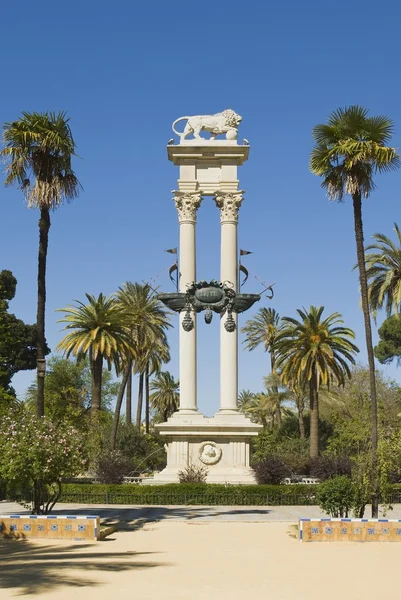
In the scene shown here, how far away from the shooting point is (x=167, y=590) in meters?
14.7

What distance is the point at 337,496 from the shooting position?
82.4 ft

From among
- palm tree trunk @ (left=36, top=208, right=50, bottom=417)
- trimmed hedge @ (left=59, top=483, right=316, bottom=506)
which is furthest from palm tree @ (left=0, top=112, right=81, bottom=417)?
trimmed hedge @ (left=59, top=483, right=316, bottom=506)

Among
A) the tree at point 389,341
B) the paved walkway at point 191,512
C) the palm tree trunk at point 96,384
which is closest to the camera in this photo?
the paved walkway at point 191,512

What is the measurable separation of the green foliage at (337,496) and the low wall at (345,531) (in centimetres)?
243

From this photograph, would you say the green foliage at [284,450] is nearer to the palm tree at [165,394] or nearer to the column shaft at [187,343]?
the column shaft at [187,343]

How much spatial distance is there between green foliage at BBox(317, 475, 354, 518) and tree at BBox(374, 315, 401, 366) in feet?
187

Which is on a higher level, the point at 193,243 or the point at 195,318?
the point at 193,243

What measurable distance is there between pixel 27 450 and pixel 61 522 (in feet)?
9.17

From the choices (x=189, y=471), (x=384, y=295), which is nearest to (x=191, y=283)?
(x=189, y=471)

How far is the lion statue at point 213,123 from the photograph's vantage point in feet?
148

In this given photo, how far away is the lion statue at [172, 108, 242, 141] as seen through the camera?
4497 cm

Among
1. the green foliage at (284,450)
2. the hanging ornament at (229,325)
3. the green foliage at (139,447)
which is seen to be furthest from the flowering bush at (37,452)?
the green foliage at (139,447)

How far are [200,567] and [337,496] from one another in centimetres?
846

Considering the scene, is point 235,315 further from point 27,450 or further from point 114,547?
point 114,547
